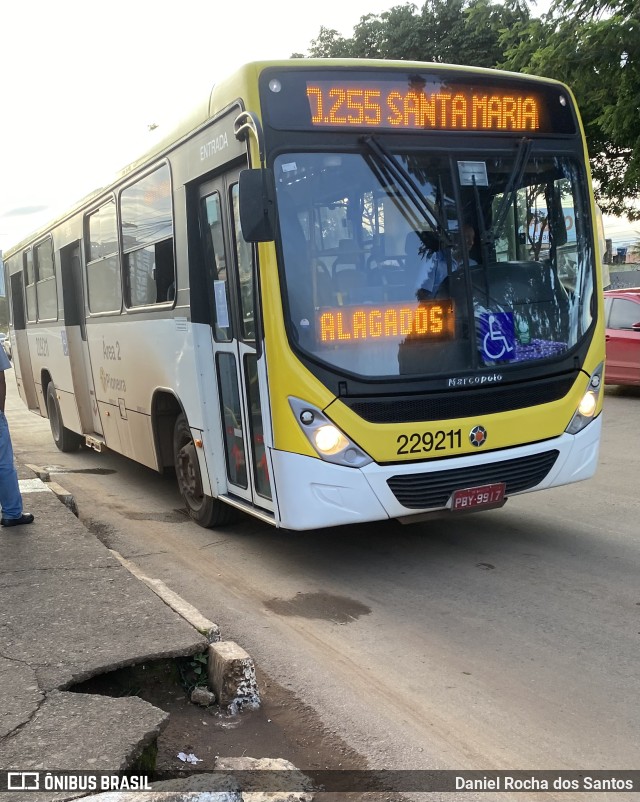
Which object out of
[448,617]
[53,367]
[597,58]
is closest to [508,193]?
[448,617]

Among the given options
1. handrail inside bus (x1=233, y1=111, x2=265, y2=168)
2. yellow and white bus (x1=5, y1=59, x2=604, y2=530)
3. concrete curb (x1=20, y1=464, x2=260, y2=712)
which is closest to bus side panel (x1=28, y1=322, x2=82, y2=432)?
yellow and white bus (x1=5, y1=59, x2=604, y2=530)

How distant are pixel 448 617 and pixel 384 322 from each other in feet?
5.96

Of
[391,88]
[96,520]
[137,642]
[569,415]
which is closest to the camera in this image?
[137,642]

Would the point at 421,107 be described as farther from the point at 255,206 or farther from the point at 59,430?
the point at 59,430

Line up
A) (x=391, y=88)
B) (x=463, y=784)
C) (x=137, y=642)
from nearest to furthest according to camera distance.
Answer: (x=463, y=784) < (x=137, y=642) < (x=391, y=88)

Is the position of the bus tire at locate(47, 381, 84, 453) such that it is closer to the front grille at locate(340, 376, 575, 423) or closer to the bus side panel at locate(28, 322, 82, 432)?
the bus side panel at locate(28, 322, 82, 432)

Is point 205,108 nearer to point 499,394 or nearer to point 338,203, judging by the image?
point 338,203

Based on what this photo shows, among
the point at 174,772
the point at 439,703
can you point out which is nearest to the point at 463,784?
the point at 439,703

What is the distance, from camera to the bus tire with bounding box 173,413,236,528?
727 centimetres

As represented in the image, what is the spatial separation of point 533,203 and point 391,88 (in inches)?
48.7

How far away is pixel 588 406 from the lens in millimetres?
6211

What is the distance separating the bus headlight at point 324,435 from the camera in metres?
5.43

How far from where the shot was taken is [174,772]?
3479 millimetres

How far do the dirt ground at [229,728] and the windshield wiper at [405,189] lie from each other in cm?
291
